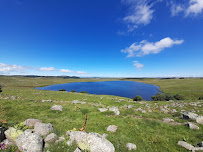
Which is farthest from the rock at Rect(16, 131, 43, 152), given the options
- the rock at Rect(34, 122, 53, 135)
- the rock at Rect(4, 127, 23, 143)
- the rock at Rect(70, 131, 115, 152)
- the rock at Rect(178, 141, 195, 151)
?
the rock at Rect(178, 141, 195, 151)

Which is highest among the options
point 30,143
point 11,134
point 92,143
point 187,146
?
point 11,134

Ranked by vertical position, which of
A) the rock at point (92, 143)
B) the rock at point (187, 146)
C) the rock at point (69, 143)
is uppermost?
the rock at point (92, 143)

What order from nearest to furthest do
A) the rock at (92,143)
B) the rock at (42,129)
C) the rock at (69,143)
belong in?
the rock at (92,143) < the rock at (69,143) < the rock at (42,129)

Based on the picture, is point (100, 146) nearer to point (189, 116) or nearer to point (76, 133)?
point (76, 133)

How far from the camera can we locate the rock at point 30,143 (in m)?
5.93

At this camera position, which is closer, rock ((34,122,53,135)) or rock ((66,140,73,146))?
rock ((66,140,73,146))

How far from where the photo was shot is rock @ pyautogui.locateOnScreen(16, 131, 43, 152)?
19.5 ft

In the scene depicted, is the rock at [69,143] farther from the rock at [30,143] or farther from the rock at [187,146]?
the rock at [187,146]

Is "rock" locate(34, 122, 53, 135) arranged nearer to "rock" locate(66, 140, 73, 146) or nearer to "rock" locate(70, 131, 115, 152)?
"rock" locate(66, 140, 73, 146)

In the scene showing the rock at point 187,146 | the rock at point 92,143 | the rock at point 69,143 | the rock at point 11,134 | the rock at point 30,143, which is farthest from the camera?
→ the rock at point 187,146

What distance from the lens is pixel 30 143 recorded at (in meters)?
6.06

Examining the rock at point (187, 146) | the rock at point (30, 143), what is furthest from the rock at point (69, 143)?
the rock at point (187, 146)

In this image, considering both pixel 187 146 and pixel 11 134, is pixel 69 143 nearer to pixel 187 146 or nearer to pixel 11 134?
pixel 11 134

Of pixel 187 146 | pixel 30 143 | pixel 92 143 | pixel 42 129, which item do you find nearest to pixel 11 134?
pixel 42 129
